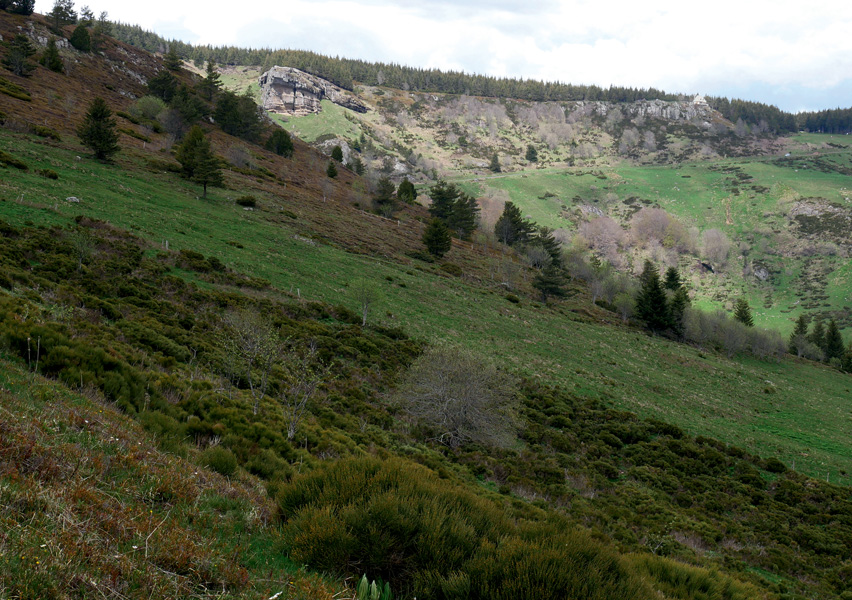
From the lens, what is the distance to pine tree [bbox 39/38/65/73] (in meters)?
70.5

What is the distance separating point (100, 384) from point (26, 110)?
206 ft

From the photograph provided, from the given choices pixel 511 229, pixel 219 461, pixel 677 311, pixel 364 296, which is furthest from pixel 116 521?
pixel 511 229

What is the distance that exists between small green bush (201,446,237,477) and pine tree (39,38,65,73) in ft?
304

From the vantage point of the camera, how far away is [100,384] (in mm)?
9477

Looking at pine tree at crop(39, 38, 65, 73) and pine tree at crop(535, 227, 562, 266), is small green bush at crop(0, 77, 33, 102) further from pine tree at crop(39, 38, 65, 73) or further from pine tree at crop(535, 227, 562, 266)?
pine tree at crop(535, 227, 562, 266)

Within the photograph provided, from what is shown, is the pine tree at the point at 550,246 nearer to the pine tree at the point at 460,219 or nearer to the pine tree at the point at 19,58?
the pine tree at the point at 460,219

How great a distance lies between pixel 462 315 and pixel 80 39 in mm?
94522

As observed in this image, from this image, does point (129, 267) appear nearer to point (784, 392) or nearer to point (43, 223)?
point (43, 223)

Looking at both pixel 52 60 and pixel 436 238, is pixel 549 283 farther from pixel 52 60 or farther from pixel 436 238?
pixel 52 60

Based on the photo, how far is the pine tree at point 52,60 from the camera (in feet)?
231

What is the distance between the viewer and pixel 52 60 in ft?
233

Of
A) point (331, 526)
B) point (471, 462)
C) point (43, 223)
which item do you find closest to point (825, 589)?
point (471, 462)

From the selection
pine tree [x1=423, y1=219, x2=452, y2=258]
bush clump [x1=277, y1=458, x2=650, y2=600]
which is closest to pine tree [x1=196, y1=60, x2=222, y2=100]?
pine tree [x1=423, y1=219, x2=452, y2=258]

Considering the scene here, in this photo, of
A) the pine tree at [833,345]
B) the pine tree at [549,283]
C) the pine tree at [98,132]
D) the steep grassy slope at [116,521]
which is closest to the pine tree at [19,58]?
the pine tree at [98,132]
